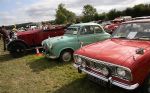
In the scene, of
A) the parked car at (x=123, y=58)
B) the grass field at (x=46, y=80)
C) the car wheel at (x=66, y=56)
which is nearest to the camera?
the parked car at (x=123, y=58)

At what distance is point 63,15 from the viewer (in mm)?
71562

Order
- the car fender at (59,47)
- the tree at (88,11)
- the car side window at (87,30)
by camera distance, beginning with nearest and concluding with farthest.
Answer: the car fender at (59,47) < the car side window at (87,30) < the tree at (88,11)

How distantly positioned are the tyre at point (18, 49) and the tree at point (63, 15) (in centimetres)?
5868

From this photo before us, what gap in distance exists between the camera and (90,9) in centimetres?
7631

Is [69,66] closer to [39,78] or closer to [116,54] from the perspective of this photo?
[39,78]

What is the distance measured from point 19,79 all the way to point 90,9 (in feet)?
229

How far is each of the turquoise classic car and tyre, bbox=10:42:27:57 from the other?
280 centimetres

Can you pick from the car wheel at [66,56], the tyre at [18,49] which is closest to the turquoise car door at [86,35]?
the car wheel at [66,56]

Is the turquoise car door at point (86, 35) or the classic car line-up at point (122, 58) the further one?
the turquoise car door at point (86, 35)

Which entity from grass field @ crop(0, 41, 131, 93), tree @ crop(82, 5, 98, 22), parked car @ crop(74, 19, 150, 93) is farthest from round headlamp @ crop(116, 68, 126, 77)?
tree @ crop(82, 5, 98, 22)

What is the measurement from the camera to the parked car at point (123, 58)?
14.9ft

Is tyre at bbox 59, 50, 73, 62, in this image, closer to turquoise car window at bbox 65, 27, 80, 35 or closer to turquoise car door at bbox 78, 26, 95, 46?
turquoise car door at bbox 78, 26, 95, 46

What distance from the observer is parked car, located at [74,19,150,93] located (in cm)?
454

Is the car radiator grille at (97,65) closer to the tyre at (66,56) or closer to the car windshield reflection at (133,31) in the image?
the car windshield reflection at (133,31)
